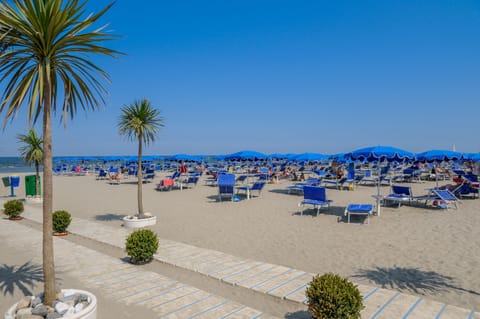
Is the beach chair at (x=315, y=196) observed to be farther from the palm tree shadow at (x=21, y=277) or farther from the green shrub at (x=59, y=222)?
the palm tree shadow at (x=21, y=277)

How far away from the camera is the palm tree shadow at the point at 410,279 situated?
3904 millimetres

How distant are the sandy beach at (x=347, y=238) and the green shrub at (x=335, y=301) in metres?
1.54

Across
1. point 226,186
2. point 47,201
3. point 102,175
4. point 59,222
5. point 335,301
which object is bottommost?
point 59,222

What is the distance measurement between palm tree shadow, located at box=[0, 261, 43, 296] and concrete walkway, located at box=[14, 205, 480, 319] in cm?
146

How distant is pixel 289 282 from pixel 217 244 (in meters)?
2.36

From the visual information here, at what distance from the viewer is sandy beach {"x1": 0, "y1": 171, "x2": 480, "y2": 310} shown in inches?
168

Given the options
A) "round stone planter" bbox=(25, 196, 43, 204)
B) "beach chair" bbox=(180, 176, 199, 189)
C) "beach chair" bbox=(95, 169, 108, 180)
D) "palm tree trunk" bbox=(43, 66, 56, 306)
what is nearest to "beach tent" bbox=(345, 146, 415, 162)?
"palm tree trunk" bbox=(43, 66, 56, 306)

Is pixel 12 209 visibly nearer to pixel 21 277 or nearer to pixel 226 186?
pixel 21 277

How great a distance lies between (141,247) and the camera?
489 centimetres

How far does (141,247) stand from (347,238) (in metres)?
4.27

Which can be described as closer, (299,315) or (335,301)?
(335,301)

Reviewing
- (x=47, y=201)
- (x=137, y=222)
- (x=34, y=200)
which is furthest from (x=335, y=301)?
(x=34, y=200)

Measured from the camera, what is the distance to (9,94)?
295cm

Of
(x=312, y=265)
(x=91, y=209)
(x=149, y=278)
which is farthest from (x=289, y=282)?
(x=91, y=209)
